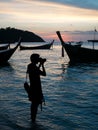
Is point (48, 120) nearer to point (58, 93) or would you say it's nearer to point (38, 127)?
point (38, 127)

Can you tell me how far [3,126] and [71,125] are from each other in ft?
6.73

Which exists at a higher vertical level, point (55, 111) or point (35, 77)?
point (35, 77)

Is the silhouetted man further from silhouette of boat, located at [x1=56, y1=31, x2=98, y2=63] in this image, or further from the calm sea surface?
silhouette of boat, located at [x1=56, y1=31, x2=98, y2=63]

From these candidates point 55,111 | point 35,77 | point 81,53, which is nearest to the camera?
point 35,77

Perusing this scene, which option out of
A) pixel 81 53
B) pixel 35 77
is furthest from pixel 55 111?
pixel 81 53

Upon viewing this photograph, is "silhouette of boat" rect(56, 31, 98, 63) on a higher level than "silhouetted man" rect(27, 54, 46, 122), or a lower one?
lower

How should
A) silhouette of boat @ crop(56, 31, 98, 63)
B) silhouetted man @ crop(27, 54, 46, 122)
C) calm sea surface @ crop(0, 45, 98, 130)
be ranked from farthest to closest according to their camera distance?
silhouette of boat @ crop(56, 31, 98, 63) → calm sea surface @ crop(0, 45, 98, 130) → silhouetted man @ crop(27, 54, 46, 122)

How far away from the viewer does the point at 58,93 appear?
50.3 feet

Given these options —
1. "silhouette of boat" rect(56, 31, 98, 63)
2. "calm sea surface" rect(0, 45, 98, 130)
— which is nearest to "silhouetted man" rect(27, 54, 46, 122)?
"calm sea surface" rect(0, 45, 98, 130)

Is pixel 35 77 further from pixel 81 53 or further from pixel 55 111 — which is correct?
pixel 81 53

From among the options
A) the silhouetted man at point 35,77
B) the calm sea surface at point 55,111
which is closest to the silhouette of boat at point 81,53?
the calm sea surface at point 55,111

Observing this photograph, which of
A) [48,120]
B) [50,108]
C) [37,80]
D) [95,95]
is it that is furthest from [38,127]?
[95,95]

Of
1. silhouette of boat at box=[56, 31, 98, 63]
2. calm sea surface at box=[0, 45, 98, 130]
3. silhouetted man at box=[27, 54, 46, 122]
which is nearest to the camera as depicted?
silhouetted man at box=[27, 54, 46, 122]

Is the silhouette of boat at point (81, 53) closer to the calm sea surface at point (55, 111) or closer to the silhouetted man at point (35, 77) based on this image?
the calm sea surface at point (55, 111)
